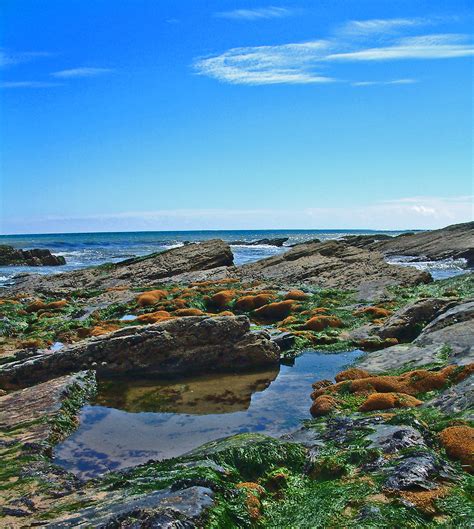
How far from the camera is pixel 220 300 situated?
88.3ft

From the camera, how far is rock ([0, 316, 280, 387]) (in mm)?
14844

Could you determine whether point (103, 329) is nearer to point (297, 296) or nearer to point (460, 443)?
point (297, 296)

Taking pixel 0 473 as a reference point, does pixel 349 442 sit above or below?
above

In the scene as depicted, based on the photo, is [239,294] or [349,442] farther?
[239,294]

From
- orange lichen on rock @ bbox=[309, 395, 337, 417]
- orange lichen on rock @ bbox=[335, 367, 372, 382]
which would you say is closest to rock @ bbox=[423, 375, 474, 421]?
orange lichen on rock @ bbox=[309, 395, 337, 417]

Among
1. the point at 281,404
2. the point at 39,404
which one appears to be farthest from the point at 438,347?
the point at 39,404

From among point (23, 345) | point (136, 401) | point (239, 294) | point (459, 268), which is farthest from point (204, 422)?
point (459, 268)

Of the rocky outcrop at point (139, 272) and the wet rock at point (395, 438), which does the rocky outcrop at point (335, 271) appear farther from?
the wet rock at point (395, 438)

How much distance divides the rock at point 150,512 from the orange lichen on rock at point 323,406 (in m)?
5.48

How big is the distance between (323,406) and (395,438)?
136 inches

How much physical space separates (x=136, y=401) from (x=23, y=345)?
852 cm

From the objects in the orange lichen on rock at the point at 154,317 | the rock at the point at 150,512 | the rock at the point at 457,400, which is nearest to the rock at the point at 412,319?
the rock at the point at 457,400

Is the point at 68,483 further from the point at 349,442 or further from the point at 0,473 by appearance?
the point at 349,442

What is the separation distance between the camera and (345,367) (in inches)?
618
